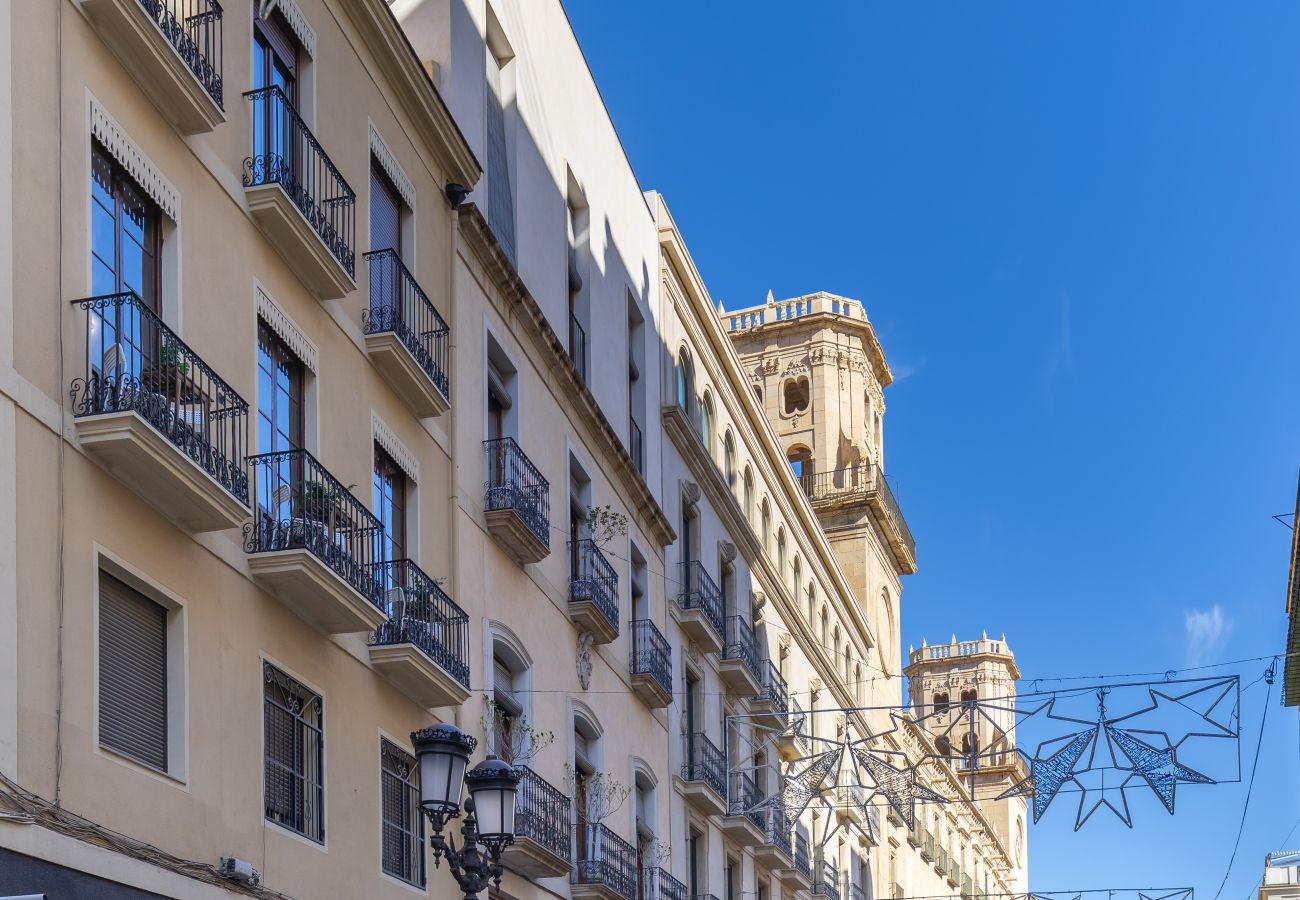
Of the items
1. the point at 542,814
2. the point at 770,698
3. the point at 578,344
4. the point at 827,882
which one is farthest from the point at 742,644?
the point at 542,814

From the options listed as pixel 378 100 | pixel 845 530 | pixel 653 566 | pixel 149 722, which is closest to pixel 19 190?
pixel 149 722

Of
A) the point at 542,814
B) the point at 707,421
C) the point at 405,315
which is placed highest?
the point at 707,421

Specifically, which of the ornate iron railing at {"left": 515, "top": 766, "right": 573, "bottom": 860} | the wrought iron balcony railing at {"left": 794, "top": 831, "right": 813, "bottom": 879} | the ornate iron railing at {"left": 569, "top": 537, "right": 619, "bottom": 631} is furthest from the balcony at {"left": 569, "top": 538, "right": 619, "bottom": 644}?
the wrought iron balcony railing at {"left": 794, "top": 831, "right": 813, "bottom": 879}

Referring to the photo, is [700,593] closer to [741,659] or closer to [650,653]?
[741,659]

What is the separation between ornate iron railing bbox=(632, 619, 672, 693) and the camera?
28.4 metres

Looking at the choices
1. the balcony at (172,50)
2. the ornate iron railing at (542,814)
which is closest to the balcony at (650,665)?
the ornate iron railing at (542,814)

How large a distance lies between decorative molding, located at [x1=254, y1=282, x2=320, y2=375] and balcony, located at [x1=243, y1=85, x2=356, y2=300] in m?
0.48

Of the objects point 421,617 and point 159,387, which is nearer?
point 159,387

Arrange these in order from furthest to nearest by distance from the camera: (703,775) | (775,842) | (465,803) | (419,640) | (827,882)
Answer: (827,882)
(775,842)
(703,775)
(419,640)
(465,803)

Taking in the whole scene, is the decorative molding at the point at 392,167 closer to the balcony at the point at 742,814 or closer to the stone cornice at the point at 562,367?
the stone cornice at the point at 562,367

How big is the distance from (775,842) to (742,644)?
12.1 feet

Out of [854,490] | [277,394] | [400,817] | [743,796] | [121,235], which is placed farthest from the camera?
[854,490]

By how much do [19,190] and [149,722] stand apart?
375 cm

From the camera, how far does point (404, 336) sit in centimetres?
1967
